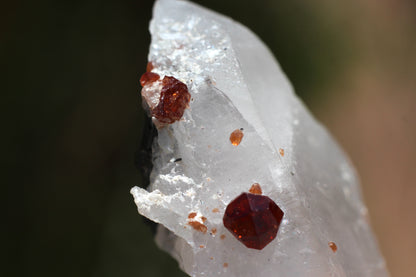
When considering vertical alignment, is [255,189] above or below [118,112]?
above

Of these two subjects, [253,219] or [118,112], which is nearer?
[253,219]

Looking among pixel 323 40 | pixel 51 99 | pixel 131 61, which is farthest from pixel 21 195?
pixel 323 40

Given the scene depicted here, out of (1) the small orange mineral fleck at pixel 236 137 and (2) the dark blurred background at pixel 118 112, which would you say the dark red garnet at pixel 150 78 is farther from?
(2) the dark blurred background at pixel 118 112

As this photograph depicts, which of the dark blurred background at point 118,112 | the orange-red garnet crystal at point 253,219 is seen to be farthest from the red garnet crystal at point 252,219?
the dark blurred background at point 118,112

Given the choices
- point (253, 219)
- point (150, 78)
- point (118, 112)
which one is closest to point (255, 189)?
point (253, 219)

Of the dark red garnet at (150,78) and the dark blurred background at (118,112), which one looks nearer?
the dark red garnet at (150,78)

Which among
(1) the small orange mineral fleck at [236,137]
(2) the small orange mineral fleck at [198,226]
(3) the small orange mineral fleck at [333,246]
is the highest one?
(1) the small orange mineral fleck at [236,137]

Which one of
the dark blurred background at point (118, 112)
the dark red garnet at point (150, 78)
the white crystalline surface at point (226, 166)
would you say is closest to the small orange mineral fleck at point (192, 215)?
the white crystalline surface at point (226, 166)

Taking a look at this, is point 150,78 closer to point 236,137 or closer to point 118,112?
point 236,137

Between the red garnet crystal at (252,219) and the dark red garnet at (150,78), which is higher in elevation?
the dark red garnet at (150,78)
